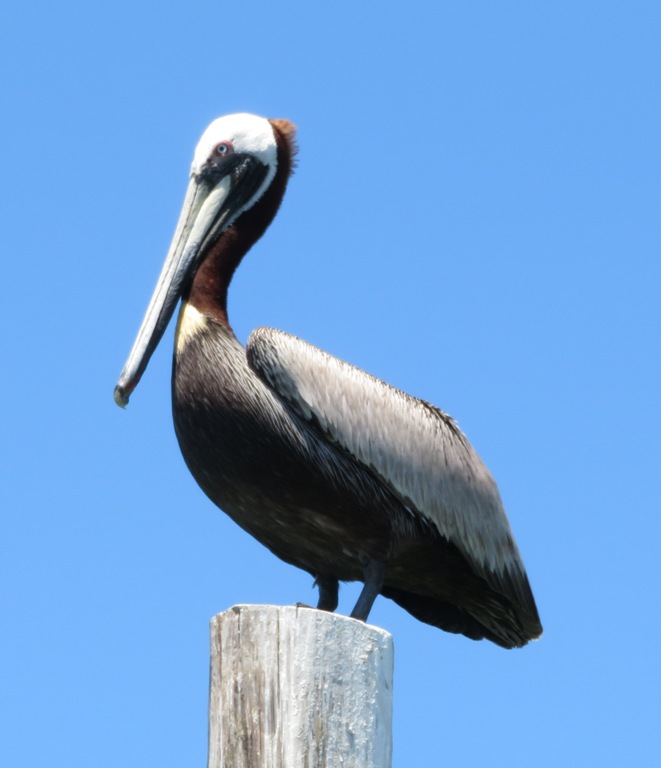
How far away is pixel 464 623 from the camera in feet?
23.0

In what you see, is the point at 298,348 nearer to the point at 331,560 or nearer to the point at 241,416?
the point at 241,416

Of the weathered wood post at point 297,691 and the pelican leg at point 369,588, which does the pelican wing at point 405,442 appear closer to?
the pelican leg at point 369,588

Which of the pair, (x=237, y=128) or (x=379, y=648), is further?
(x=237, y=128)

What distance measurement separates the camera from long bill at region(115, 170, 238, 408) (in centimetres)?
634

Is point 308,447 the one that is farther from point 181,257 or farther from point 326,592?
point 181,257

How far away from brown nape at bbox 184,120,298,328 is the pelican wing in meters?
0.39

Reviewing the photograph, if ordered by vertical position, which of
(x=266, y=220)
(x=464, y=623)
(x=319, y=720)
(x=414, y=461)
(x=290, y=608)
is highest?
(x=266, y=220)

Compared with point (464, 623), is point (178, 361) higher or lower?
higher

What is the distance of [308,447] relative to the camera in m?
6.07

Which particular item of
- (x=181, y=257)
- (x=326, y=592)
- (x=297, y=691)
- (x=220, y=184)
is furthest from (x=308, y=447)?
(x=297, y=691)

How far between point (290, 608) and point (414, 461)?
232 centimetres

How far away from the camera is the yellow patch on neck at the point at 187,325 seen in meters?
6.35

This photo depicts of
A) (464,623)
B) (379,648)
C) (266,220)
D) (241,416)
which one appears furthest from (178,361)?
(379,648)

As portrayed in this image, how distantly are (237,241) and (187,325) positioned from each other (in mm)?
602
